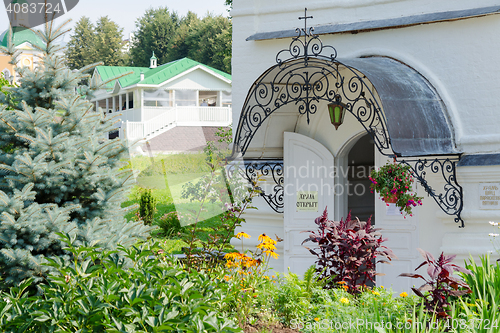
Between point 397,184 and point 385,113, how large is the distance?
84cm

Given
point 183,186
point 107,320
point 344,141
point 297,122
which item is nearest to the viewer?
point 107,320

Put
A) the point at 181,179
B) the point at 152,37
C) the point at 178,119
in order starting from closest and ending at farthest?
the point at 181,179
the point at 178,119
the point at 152,37

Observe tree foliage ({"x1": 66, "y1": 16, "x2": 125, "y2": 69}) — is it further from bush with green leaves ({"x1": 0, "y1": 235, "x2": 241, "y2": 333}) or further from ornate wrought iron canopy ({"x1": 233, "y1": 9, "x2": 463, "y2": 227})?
bush with green leaves ({"x1": 0, "y1": 235, "x2": 241, "y2": 333})

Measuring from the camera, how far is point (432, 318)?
3408 millimetres

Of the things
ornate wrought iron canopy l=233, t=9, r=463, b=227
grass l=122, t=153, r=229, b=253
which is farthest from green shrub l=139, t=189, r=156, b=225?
ornate wrought iron canopy l=233, t=9, r=463, b=227

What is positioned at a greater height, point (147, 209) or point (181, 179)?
point (181, 179)

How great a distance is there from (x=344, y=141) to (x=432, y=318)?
3.78 meters

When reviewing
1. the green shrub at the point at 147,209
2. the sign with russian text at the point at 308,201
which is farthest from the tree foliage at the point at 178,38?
the sign with russian text at the point at 308,201

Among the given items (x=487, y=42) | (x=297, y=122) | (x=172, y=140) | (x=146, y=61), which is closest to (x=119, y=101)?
(x=172, y=140)

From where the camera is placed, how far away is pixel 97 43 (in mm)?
45562

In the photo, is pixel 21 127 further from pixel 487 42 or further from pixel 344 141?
pixel 487 42

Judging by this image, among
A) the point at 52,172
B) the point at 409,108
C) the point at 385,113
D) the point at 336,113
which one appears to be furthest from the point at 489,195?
the point at 52,172

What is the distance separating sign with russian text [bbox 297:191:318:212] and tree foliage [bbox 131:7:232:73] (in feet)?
104

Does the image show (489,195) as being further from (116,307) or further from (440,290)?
(116,307)
